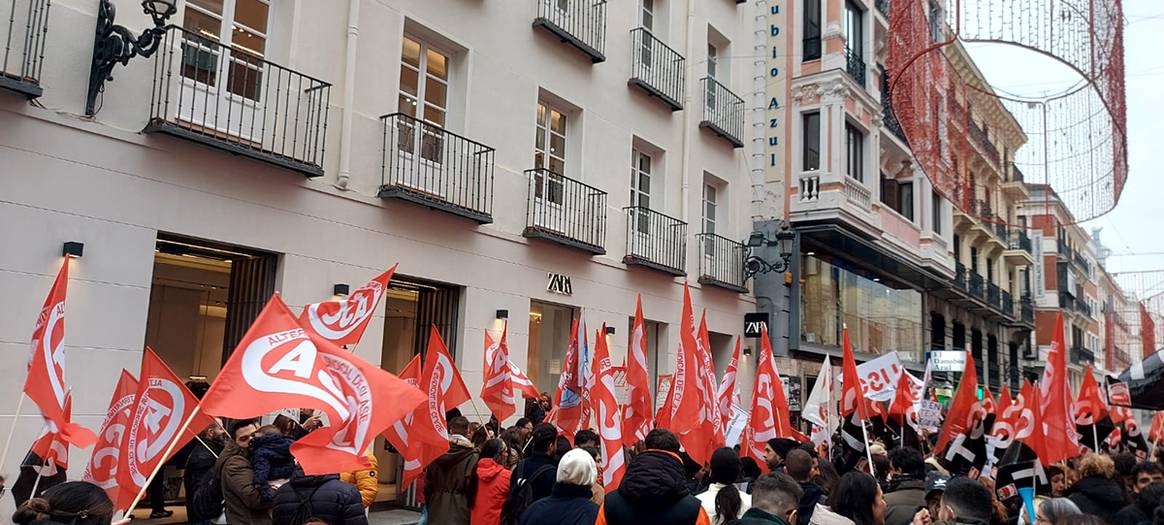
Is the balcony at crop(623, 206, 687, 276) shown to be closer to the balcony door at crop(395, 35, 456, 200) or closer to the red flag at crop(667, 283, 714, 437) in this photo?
the balcony door at crop(395, 35, 456, 200)

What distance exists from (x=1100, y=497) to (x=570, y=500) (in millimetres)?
4085

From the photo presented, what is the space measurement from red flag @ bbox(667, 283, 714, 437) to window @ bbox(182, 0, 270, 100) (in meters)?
5.35

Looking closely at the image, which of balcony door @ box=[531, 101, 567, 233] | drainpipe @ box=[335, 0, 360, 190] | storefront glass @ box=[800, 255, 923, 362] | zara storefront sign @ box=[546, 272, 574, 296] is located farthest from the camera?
storefront glass @ box=[800, 255, 923, 362]

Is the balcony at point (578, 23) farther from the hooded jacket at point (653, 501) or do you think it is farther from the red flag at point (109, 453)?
the hooded jacket at point (653, 501)

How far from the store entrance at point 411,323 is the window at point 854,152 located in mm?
11774

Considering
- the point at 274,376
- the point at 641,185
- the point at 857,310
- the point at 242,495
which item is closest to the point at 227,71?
the point at 242,495

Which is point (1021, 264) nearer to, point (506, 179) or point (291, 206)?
point (506, 179)

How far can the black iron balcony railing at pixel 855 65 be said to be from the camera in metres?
20.9

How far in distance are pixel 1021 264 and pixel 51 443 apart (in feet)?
134

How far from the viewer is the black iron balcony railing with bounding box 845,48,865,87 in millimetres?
20938

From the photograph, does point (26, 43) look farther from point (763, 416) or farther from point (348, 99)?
point (763, 416)

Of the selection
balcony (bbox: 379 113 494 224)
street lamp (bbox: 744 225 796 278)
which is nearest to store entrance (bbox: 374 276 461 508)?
balcony (bbox: 379 113 494 224)

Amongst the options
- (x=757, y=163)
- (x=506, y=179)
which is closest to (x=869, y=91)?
(x=757, y=163)

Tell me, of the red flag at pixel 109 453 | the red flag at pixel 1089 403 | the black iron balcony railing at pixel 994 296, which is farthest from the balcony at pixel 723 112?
the black iron balcony railing at pixel 994 296
